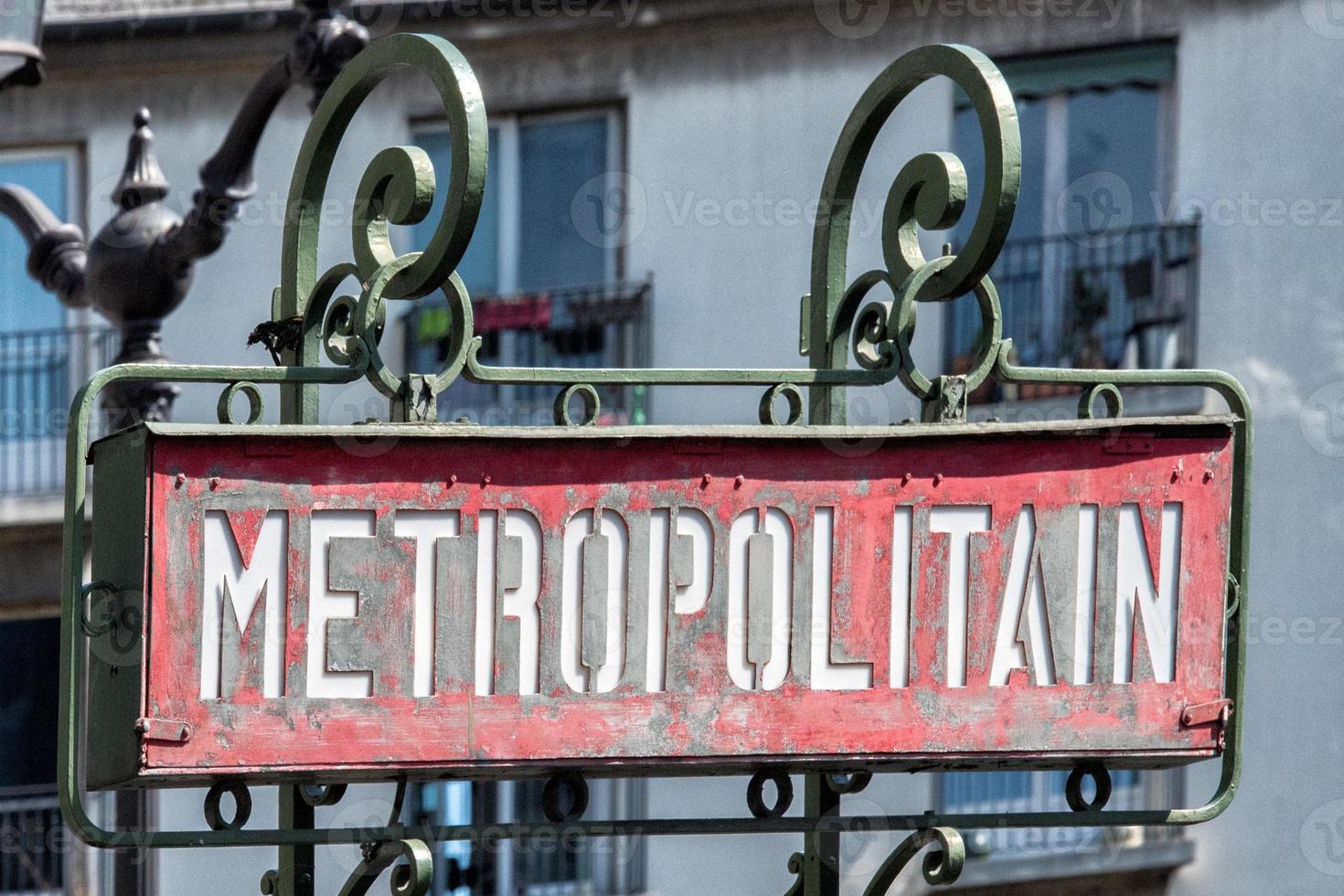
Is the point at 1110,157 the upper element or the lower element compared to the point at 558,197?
upper

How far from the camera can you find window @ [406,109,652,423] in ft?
50.3

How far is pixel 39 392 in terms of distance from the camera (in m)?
16.3

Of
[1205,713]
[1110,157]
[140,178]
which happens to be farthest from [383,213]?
[1110,157]

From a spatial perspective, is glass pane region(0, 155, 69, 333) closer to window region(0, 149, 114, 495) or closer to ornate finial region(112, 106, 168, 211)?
window region(0, 149, 114, 495)

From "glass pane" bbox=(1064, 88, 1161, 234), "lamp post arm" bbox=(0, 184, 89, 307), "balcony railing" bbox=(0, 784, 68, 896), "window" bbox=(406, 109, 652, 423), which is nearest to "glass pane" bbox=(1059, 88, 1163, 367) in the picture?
"glass pane" bbox=(1064, 88, 1161, 234)

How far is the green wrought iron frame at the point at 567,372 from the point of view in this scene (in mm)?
3988

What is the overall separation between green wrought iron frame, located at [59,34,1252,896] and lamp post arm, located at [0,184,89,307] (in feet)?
12.3

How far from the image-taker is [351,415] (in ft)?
46.8

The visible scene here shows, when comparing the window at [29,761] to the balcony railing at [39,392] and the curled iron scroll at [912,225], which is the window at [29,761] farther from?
the curled iron scroll at [912,225]

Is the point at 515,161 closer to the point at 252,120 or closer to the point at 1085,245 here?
the point at 1085,245

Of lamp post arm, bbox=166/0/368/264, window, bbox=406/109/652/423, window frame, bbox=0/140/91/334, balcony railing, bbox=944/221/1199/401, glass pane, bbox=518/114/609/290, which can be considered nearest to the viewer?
lamp post arm, bbox=166/0/368/264

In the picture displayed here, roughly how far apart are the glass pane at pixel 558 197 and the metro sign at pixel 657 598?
11.5 m

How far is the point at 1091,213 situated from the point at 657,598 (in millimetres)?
10970

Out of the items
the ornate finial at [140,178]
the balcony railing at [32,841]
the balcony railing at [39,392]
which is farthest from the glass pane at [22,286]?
the ornate finial at [140,178]
